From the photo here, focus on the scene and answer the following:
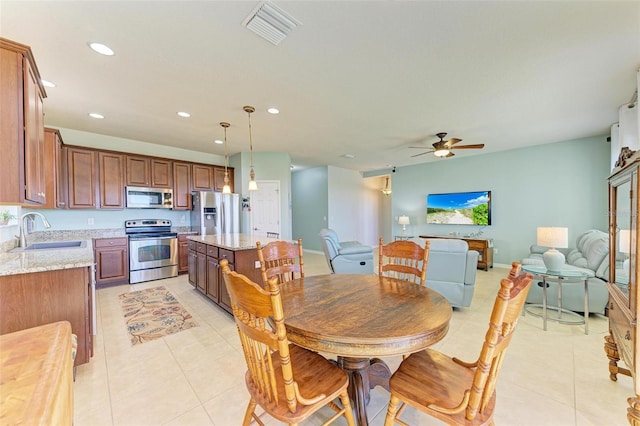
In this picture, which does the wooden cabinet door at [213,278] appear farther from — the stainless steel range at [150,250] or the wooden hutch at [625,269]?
the wooden hutch at [625,269]

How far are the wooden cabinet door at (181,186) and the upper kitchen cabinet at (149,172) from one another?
103 mm

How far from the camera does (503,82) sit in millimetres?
2703

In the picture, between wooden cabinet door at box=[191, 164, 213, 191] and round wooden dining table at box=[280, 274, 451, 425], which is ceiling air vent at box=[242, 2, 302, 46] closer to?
round wooden dining table at box=[280, 274, 451, 425]

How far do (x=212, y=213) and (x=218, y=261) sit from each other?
7.72 feet

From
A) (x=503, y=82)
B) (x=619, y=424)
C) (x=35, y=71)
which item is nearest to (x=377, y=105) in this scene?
(x=503, y=82)

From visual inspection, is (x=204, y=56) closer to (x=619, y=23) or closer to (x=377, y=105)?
(x=377, y=105)

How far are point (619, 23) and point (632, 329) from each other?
2.17 metres

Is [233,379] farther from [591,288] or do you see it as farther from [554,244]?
Result: [591,288]

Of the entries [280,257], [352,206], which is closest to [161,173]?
[280,257]

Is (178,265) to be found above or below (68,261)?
below

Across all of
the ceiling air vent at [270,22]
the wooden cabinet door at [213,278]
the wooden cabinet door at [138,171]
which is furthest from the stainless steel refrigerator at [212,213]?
the ceiling air vent at [270,22]

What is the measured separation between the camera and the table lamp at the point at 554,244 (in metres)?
2.84

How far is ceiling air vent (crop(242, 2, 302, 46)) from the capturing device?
5.67 feet

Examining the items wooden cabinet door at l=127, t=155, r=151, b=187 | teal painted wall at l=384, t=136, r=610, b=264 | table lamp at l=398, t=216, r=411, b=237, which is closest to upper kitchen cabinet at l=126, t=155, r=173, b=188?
wooden cabinet door at l=127, t=155, r=151, b=187
